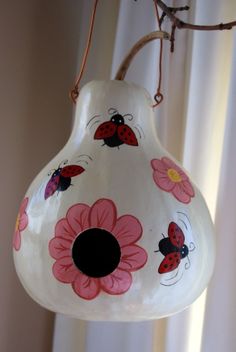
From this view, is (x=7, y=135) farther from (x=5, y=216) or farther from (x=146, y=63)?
(x=146, y=63)

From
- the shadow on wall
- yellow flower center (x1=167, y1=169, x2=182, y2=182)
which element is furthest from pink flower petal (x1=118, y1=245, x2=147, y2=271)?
the shadow on wall

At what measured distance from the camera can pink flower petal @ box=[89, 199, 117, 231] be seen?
461 mm

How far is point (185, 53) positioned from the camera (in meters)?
0.85

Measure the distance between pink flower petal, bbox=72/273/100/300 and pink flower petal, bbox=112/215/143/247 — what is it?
0.17 ft

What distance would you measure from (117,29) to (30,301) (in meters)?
0.68

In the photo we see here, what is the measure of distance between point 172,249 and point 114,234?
7 cm

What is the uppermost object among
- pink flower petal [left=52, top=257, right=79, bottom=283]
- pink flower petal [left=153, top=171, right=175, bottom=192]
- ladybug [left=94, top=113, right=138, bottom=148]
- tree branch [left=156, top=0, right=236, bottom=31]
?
tree branch [left=156, top=0, right=236, bottom=31]

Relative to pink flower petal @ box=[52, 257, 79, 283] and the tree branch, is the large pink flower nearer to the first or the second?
pink flower petal @ box=[52, 257, 79, 283]

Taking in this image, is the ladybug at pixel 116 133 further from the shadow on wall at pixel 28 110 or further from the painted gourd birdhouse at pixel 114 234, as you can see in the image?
the shadow on wall at pixel 28 110

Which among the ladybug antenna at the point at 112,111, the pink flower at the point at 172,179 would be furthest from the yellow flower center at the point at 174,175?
the ladybug antenna at the point at 112,111

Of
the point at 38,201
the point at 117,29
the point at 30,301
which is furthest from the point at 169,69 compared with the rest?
the point at 30,301

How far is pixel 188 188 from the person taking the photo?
A: 1.74 feet

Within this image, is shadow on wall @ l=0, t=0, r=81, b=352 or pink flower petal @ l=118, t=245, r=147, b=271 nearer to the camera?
pink flower petal @ l=118, t=245, r=147, b=271

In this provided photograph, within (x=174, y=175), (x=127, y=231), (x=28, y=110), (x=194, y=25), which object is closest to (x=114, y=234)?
(x=127, y=231)
